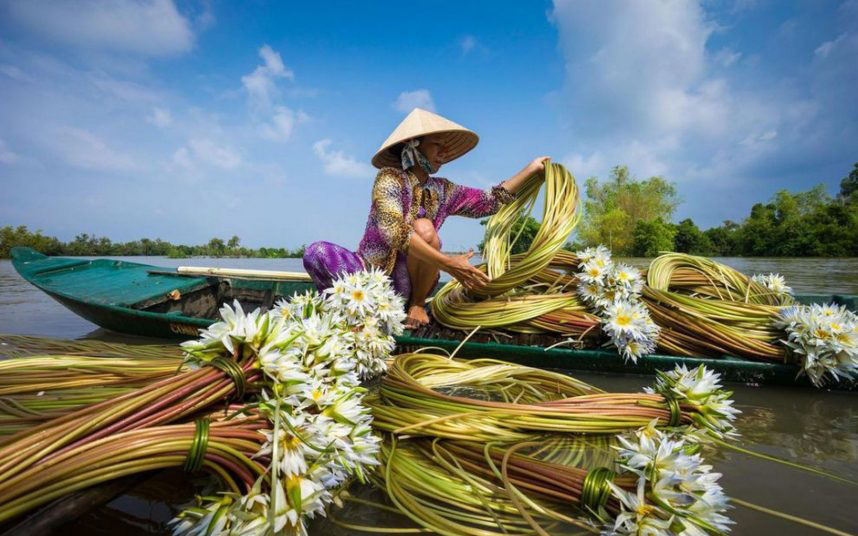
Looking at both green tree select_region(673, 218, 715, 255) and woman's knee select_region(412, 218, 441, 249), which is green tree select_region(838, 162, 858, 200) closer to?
green tree select_region(673, 218, 715, 255)

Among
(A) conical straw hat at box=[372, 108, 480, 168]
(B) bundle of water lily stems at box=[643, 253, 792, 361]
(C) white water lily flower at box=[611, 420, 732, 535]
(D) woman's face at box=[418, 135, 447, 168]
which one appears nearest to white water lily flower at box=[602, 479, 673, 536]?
(C) white water lily flower at box=[611, 420, 732, 535]

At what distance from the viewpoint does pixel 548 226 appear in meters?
2.73

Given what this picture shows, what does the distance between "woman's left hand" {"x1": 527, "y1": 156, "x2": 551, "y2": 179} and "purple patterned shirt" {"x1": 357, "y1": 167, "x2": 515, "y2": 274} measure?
11.2 inches

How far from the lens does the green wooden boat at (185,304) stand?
2346 mm

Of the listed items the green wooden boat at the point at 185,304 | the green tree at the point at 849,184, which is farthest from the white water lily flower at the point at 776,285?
the green tree at the point at 849,184

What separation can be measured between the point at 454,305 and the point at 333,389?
1984 mm

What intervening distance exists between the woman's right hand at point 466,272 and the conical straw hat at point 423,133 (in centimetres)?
98

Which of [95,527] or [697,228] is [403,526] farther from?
[697,228]

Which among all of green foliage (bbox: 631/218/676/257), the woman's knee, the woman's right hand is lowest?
the woman's right hand

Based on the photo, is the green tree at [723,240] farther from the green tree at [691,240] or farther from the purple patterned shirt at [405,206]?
the purple patterned shirt at [405,206]

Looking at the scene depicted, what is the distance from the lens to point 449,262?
2732 millimetres

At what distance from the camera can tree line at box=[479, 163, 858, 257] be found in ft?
99.7

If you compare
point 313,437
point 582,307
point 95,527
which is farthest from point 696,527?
point 582,307

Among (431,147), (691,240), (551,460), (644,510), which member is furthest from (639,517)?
(691,240)
